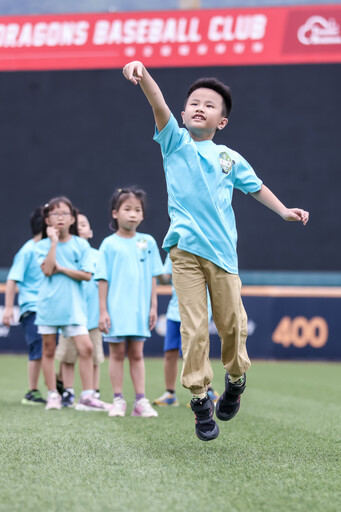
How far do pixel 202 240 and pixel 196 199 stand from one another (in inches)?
7.0

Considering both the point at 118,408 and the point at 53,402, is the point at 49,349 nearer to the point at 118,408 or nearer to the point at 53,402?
the point at 53,402

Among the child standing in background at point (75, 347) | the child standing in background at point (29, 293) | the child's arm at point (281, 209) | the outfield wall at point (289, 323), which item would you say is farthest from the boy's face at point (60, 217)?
the outfield wall at point (289, 323)

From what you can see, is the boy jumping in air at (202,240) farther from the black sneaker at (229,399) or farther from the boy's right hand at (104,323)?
the boy's right hand at (104,323)

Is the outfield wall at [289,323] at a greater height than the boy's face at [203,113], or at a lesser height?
lesser

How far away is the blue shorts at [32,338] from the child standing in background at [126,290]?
3.55ft

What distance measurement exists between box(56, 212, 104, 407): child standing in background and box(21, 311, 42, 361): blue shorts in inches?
6.5

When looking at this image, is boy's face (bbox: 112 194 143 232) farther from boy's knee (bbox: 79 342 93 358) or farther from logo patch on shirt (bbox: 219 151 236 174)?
logo patch on shirt (bbox: 219 151 236 174)

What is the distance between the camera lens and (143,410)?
16.1 ft

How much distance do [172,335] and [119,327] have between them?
1.05 metres

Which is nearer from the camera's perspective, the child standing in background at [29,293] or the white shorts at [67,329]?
the white shorts at [67,329]

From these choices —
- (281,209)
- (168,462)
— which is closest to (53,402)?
(168,462)

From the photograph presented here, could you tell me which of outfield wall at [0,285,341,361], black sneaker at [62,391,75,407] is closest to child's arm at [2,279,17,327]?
black sneaker at [62,391,75,407]

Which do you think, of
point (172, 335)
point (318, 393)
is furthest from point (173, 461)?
point (318, 393)

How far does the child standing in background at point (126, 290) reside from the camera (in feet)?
16.3
